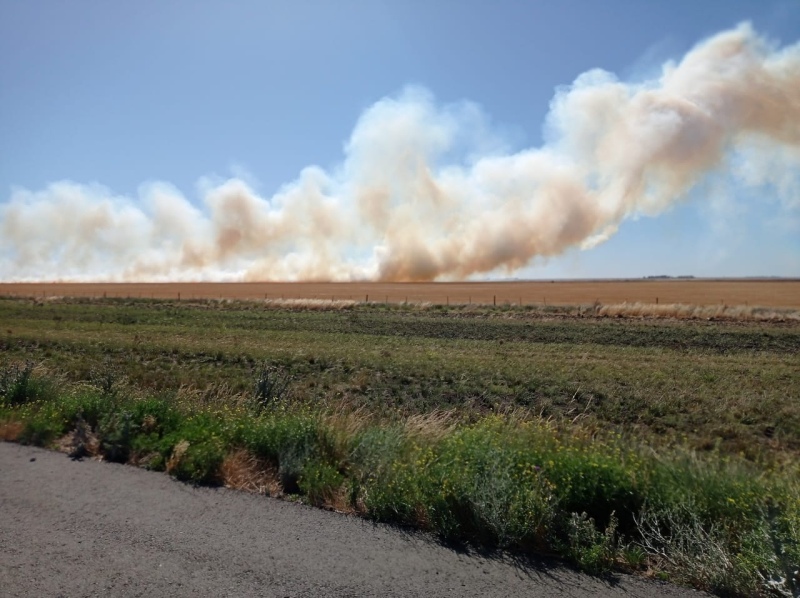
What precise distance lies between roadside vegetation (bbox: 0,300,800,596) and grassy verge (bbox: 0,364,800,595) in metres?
0.02

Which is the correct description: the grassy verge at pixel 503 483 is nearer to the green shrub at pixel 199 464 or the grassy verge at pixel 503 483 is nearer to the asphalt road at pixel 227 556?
the green shrub at pixel 199 464

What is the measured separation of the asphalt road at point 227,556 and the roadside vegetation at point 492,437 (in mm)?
390

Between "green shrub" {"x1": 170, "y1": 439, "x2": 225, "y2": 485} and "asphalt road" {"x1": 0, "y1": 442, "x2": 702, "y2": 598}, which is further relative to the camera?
"green shrub" {"x1": 170, "y1": 439, "x2": 225, "y2": 485}

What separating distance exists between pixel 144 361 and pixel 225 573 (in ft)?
62.3

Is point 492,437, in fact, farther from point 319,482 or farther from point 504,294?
point 504,294

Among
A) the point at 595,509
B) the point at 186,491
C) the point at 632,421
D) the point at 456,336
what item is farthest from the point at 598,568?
the point at 456,336

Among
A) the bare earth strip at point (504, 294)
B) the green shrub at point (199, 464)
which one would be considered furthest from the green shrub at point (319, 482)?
the bare earth strip at point (504, 294)

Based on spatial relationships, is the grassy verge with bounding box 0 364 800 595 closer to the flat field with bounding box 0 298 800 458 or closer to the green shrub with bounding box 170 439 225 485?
the green shrub with bounding box 170 439 225 485

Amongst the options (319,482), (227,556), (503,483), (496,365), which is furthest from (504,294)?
(227,556)

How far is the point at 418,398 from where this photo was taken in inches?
596

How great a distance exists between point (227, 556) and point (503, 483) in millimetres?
2581

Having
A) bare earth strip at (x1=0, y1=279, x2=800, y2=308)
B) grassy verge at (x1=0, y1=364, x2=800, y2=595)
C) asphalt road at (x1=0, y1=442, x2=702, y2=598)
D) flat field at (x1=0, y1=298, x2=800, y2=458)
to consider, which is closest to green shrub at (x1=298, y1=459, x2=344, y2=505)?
grassy verge at (x1=0, y1=364, x2=800, y2=595)

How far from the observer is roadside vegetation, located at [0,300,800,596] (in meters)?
4.87

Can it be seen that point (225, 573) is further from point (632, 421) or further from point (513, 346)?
point (513, 346)
